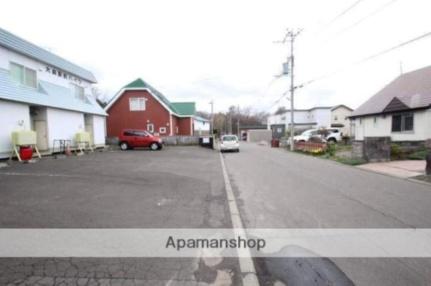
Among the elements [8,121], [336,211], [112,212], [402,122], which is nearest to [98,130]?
[8,121]

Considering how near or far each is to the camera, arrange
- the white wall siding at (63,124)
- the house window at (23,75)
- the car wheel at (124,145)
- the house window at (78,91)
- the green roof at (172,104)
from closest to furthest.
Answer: the house window at (23,75)
the white wall siding at (63,124)
the house window at (78,91)
the car wheel at (124,145)
the green roof at (172,104)

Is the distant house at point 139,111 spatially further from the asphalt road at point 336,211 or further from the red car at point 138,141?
the asphalt road at point 336,211

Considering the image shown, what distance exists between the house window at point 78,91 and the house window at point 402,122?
86.7 feet

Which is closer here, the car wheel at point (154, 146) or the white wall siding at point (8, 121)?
the white wall siding at point (8, 121)

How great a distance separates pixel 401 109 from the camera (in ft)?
62.6

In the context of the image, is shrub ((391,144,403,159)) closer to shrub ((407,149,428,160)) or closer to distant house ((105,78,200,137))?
shrub ((407,149,428,160))

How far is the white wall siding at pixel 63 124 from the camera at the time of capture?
16.5 metres

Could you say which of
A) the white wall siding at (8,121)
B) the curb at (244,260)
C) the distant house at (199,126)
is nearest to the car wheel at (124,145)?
the white wall siding at (8,121)

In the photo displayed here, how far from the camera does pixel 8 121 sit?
1297cm

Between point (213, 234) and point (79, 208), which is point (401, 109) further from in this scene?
point (79, 208)

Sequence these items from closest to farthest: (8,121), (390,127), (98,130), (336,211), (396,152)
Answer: (336,211), (8,121), (396,152), (390,127), (98,130)

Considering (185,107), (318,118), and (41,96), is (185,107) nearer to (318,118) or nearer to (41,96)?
(41,96)

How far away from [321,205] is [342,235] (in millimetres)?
1737

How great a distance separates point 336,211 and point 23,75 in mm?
18237
